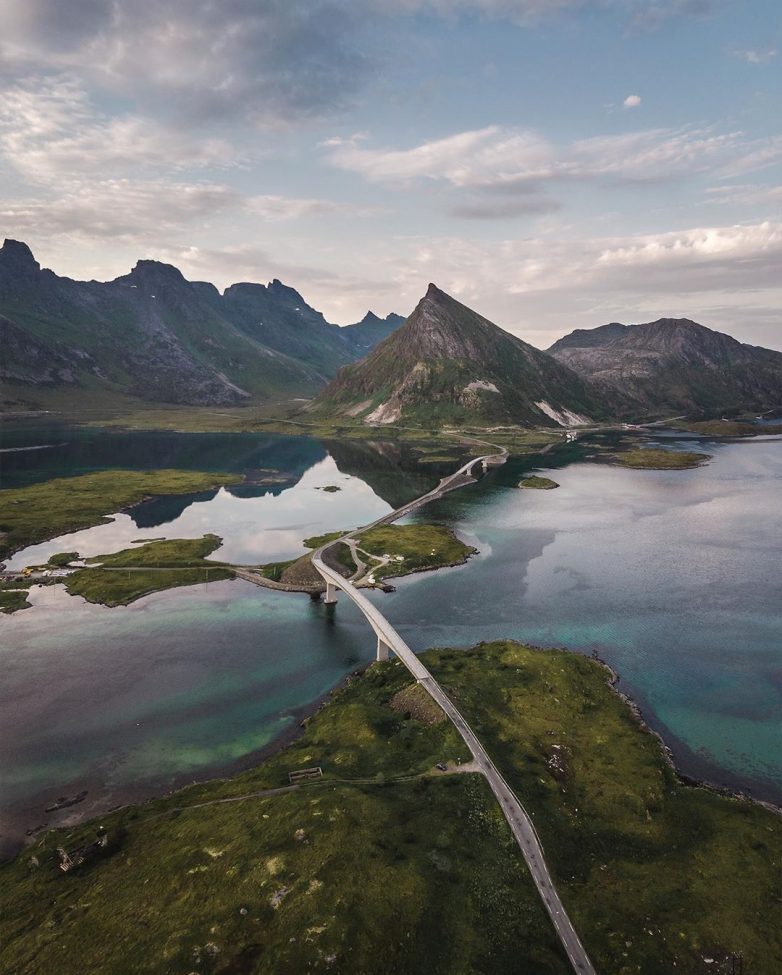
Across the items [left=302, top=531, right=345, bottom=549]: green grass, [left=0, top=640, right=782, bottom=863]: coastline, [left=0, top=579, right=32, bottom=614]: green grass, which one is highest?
[left=302, top=531, right=345, bottom=549]: green grass

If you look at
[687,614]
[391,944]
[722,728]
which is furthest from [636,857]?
[687,614]

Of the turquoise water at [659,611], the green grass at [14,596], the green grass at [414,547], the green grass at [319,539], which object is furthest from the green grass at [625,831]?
the green grass at [14,596]

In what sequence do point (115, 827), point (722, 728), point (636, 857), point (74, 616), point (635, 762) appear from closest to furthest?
1. point (636, 857)
2. point (115, 827)
3. point (635, 762)
4. point (722, 728)
5. point (74, 616)

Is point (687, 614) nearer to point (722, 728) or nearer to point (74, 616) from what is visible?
point (722, 728)

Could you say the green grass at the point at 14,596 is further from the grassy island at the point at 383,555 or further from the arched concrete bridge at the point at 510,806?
the arched concrete bridge at the point at 510,806

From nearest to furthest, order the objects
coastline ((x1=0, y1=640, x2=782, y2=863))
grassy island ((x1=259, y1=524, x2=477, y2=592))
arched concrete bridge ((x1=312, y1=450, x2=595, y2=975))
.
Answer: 1. arched concrete bridge ((x1=312, y1=450, x2=595, y2=975))
2. coastline ((x1=0, y1=640, x2=782, y2=863))
3. grassy island ((x1=259, y1=524, x2=477, y2=592))

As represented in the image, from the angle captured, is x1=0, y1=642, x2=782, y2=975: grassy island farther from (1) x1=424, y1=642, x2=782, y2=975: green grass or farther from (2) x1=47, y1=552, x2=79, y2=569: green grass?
(2) x1=47, y1=552, x2=79, y2=569: green grass

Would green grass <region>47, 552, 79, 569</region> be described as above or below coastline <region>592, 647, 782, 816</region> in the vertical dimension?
above

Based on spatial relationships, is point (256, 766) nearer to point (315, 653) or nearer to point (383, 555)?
point (315, 653)

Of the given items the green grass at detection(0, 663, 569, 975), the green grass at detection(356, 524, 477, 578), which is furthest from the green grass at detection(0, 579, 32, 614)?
the green grass at detection(356, 524, 477, 578)
